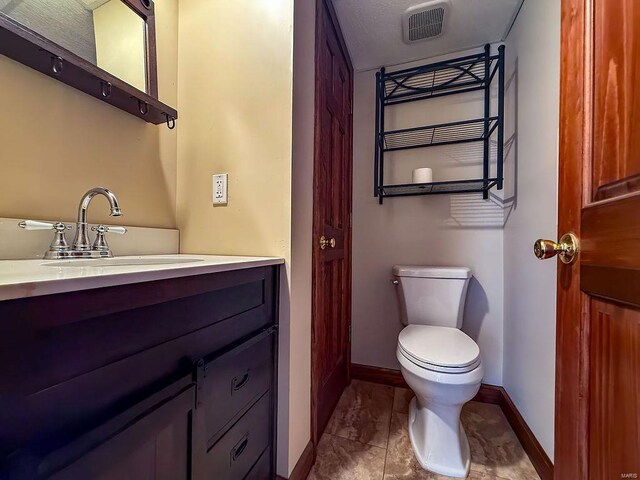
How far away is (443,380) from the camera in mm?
1022

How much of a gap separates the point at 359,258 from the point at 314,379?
88 centimetres

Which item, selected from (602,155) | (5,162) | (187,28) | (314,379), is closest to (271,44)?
(187,28)

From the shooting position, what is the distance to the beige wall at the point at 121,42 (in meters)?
0.89

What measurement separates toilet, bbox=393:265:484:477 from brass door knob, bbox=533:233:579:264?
24.0 inches

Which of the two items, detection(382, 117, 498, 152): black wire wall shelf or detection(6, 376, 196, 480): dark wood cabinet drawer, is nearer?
detection(6, 376, 196, 480): dark wood cabinet drawer

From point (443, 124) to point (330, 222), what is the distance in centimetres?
95

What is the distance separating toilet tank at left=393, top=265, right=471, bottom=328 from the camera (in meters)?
1.46

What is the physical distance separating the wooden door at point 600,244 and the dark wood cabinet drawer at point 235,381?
75cm

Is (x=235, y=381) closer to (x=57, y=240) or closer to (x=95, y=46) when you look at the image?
(x=57, y=240)

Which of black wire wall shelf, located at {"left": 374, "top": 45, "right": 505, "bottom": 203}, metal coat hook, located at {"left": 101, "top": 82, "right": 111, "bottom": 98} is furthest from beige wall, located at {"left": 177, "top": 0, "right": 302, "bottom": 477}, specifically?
black wire wall shelf, located at {"left": 374, "top": 45, "right": 505, "bottom": 203}

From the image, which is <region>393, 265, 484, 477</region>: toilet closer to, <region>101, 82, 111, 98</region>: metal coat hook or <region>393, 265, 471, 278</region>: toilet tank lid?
<region>393, 265, 471, 278</region>: toilet tank lid

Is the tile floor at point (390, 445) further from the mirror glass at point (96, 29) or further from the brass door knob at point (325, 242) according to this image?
the mirror glass at point (96, 29)

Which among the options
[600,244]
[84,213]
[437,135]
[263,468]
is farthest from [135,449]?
[437,135]

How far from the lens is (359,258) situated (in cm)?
180
